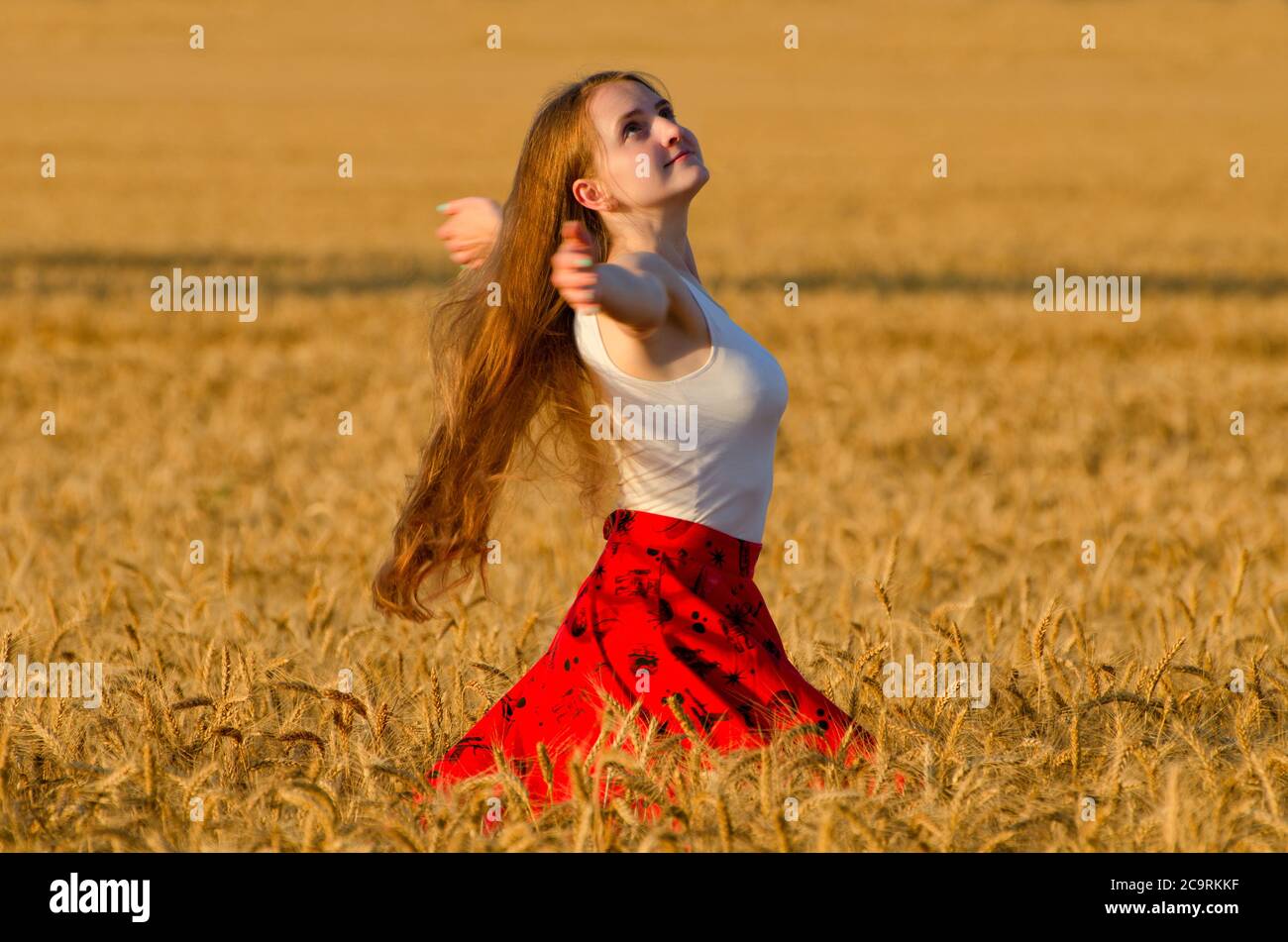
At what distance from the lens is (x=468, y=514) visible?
11.7ft

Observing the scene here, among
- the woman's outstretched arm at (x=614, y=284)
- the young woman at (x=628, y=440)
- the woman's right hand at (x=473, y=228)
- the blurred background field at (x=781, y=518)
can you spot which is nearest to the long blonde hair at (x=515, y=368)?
the young woman at (x=628, y=440)

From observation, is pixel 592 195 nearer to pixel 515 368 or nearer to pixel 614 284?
pixel 515 368

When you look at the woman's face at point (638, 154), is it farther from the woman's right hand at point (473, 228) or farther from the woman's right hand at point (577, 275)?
the woman's right hand at point (577, 275)

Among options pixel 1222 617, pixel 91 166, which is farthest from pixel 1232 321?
pixel 91 166

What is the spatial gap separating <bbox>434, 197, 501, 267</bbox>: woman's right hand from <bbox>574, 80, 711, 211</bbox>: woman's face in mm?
336

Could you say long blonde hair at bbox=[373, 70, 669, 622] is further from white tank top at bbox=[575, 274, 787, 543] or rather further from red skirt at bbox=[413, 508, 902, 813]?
red skirt at bbox=[413, 508, 902, 813]

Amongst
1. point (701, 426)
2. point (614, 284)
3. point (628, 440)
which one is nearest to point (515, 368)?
point (628, 440)

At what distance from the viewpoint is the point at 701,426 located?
3309 millimetres

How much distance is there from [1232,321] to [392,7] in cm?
6375

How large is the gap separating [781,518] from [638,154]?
11.9 ft

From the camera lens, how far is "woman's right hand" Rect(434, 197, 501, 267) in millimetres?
3678

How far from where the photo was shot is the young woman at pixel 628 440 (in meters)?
3.26

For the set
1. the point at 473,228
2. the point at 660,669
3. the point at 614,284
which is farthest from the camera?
the point at 473,228

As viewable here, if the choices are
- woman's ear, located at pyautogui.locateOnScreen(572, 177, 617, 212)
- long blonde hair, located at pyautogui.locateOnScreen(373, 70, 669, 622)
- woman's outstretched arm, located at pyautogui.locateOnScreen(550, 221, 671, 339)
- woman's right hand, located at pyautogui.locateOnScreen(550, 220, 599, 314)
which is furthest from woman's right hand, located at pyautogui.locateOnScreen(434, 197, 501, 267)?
woman's right hand, located at pyautogui.locateOnScreen(550, 220, 599, 314)
